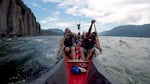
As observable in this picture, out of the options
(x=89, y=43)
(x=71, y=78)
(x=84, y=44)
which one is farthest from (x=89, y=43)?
(x=71, y=78)

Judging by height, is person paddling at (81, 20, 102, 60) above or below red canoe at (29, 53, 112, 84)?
above

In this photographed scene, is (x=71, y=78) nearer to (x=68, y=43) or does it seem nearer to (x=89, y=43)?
(x=68, y=43)

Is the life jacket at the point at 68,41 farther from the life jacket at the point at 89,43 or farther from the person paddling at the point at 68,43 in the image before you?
the life jacket at the point at 89,43

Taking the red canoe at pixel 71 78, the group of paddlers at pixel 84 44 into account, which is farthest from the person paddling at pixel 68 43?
the red canoe at pixel 71 78

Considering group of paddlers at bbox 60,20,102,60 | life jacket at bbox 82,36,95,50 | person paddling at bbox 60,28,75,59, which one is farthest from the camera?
life jacket at bbox 82,36,95,50

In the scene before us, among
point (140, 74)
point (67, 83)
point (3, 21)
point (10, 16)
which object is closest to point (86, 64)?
point (67, 83)

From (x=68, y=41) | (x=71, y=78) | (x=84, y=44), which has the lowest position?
(x=71, y=78)

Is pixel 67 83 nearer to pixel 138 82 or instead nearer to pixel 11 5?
pixel 138 82

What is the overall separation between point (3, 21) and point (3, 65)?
1839 inches

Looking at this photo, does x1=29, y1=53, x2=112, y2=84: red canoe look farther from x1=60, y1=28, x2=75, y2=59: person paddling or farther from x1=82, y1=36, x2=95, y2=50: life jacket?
x1=82, y1=36, x2=95, y2=50: life jacket

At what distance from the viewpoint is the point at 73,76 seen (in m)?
8.21

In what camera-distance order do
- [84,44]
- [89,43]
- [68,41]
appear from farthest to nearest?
[84,44] < [89,43] < [68,41]

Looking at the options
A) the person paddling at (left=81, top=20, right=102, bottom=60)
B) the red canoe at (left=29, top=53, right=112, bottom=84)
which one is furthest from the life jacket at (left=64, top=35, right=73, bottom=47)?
the red canoe at (left=29, top=53, right=112, bottom=84)

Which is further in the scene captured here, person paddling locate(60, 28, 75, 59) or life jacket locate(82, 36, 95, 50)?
life jacket locate(82, 36, 95, 50)
